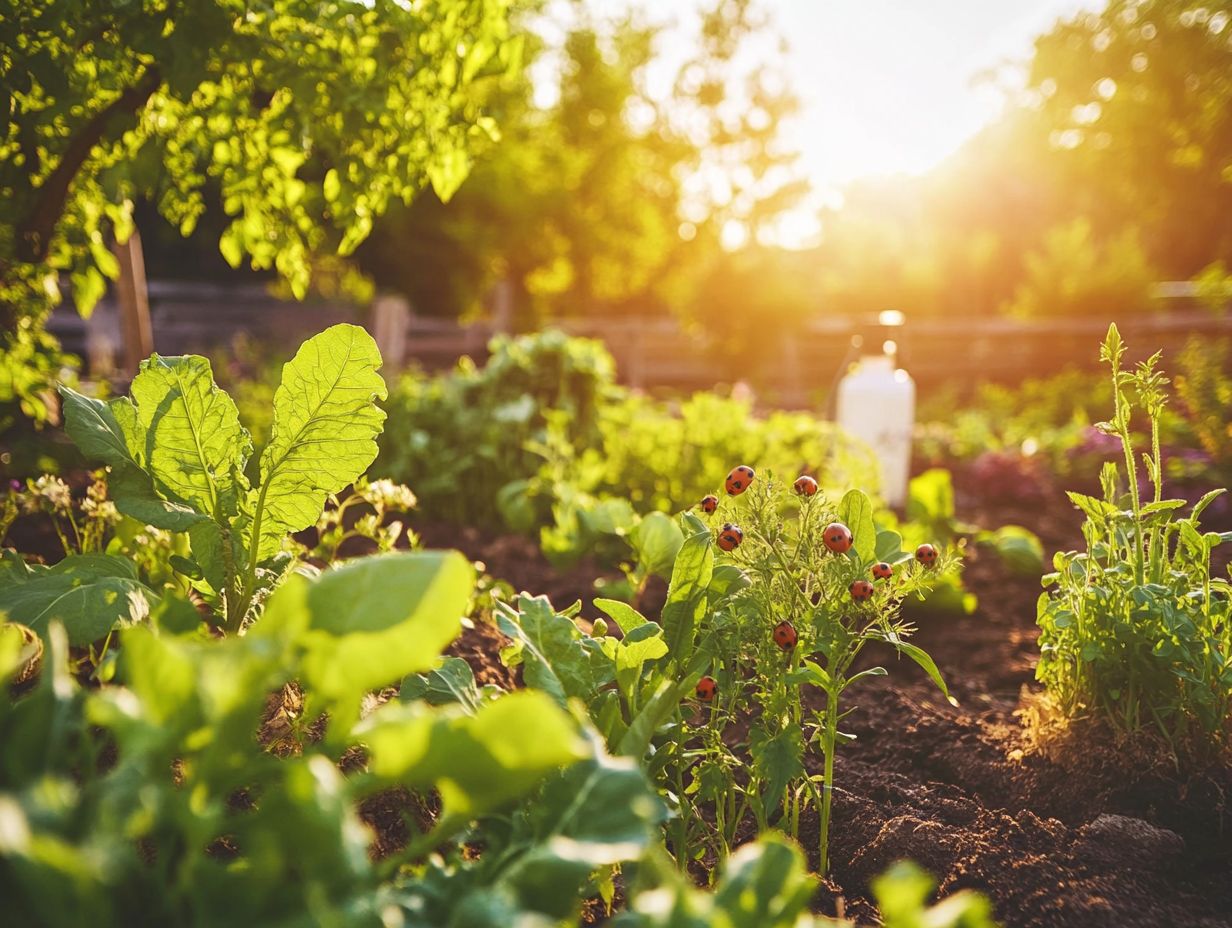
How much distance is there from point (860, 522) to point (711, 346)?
1183 cm

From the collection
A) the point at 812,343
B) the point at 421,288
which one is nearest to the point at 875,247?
the point at 812,343

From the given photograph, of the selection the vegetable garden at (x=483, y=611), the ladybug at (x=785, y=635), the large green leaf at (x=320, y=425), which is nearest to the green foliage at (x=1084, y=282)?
the vegetable garden at (x=483, y=611)

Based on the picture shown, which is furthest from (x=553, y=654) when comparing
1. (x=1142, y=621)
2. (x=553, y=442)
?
(x=553, y=442)

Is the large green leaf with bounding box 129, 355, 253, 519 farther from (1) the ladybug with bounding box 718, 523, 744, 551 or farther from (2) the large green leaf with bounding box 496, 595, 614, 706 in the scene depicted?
(1) the ladybug with bounding box 718, 523, 744, 551

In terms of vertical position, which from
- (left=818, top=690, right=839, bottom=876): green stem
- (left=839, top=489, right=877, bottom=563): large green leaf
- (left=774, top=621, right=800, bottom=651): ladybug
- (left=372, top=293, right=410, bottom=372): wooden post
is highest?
(left=372, top=293, right=410, bottom=372): wooden post

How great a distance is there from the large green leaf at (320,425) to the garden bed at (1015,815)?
60 cm

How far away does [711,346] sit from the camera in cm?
1325

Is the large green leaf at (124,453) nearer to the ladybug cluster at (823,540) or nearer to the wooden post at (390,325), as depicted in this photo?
the ladybug cluster at (823,540)

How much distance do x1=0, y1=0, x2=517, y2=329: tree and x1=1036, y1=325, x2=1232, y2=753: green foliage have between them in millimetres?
1700

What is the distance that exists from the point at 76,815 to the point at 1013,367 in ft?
43.6

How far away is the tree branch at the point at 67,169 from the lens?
2.30 meters

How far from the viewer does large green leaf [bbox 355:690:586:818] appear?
80cm

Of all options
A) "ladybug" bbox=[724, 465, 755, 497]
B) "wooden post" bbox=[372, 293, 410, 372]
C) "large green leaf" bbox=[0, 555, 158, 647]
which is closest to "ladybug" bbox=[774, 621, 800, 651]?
"ladybug" bbox=[724, 465, 755, 497]

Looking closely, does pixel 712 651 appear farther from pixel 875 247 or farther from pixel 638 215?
pixel 875 247
